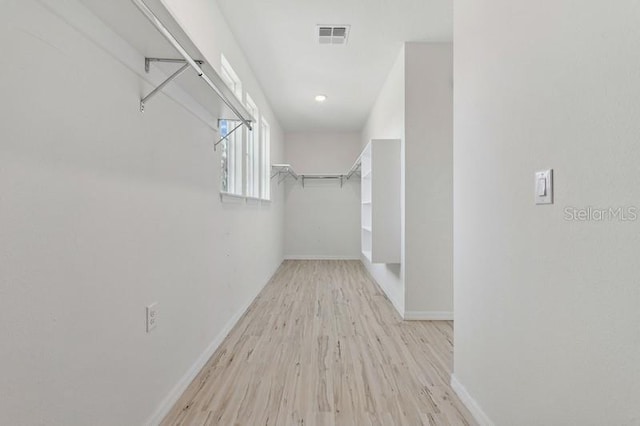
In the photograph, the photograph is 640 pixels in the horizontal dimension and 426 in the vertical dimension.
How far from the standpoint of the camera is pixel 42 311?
38.6 inches

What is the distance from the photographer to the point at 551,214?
115cm

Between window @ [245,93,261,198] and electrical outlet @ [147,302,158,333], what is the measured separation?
7.36 ft

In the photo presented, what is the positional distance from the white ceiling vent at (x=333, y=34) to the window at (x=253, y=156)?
40.2 inches

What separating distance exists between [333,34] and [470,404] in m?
2.97

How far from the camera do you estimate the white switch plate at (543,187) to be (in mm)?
1152

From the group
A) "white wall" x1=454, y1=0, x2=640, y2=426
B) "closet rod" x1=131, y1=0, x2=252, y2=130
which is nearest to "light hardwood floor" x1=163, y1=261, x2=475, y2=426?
"white wall" x1=454, y1=0, x2=640, y2=426

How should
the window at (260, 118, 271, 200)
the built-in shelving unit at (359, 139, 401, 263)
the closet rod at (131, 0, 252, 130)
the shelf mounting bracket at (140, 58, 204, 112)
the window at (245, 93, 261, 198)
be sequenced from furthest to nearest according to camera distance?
the window at (260, 118, 271, 200) < the window at (245, 93, 261, 198) < the built-in shelving unit at (359, 139, 401, 263) < the shelf mounting bracket at (140, 58, 204, 112) < the closet rod at (131, 0, 252, 130)

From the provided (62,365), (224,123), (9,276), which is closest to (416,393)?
(62,365)

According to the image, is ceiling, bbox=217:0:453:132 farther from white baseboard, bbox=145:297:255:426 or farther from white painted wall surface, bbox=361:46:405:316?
white baseboard, bbox=145:297:255:426

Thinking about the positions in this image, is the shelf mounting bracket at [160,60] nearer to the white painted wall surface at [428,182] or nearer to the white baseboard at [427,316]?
the white painted wall surface at [428,182]

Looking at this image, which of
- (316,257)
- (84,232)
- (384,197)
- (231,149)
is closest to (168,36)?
(84,232)

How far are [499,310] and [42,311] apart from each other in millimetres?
1589

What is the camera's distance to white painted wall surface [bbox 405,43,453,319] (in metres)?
3.30

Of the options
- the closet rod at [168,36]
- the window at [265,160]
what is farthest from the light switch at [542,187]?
the window at [265,160]
